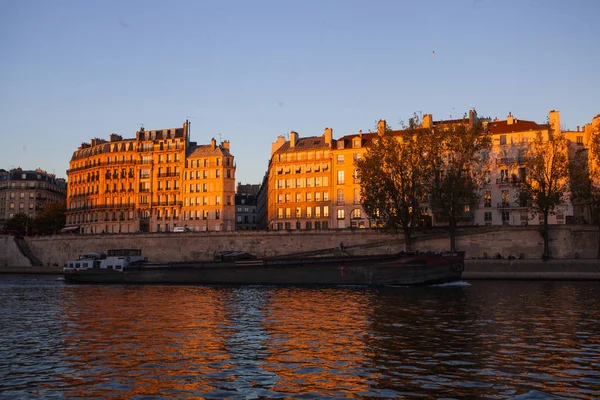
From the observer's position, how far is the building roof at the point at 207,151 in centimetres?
9806

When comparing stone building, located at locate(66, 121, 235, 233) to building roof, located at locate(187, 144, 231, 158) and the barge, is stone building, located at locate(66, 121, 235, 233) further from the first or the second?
the barge

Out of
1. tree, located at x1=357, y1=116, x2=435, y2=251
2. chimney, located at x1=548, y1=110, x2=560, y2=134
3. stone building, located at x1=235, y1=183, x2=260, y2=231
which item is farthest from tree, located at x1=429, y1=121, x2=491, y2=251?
stone building, located at x1=235, y1=183, x2=260, y2=231

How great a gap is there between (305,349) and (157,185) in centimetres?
8566

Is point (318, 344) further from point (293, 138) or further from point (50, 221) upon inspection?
point (50, 221)

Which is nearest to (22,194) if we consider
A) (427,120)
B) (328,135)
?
(328,135)

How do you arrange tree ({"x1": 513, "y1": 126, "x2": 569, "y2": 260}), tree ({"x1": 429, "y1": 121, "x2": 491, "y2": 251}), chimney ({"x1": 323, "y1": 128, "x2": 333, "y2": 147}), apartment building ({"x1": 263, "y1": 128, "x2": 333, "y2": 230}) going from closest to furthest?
1. tree ({"x1": 513, "y1": 126, "x2": 569, "y2": 260})
2. tree ({"x1": 429, "y1": 121, "x2": 491, "y2": 251})
3. apartment building ({"x1": 263, "y1": 128, "x2": 333, "y2": 230})
4. chimney ({"x1": 323, "y1": 128, "x2": 333, "y2": 147})

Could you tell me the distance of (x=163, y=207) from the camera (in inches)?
3937

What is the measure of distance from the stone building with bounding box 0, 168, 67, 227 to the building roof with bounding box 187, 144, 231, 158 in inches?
2025

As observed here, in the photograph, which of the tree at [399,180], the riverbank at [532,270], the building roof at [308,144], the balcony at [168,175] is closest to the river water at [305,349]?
the riverbank at [532,270]

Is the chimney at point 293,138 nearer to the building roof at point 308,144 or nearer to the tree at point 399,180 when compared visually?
the building roof at point 308,144

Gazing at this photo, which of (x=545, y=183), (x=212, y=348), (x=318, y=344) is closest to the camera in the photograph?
(x=212, y=348)

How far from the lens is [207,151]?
99.7 meters

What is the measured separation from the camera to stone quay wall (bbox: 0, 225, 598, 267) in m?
62.7

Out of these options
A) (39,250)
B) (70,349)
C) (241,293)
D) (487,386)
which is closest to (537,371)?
(487,386)
